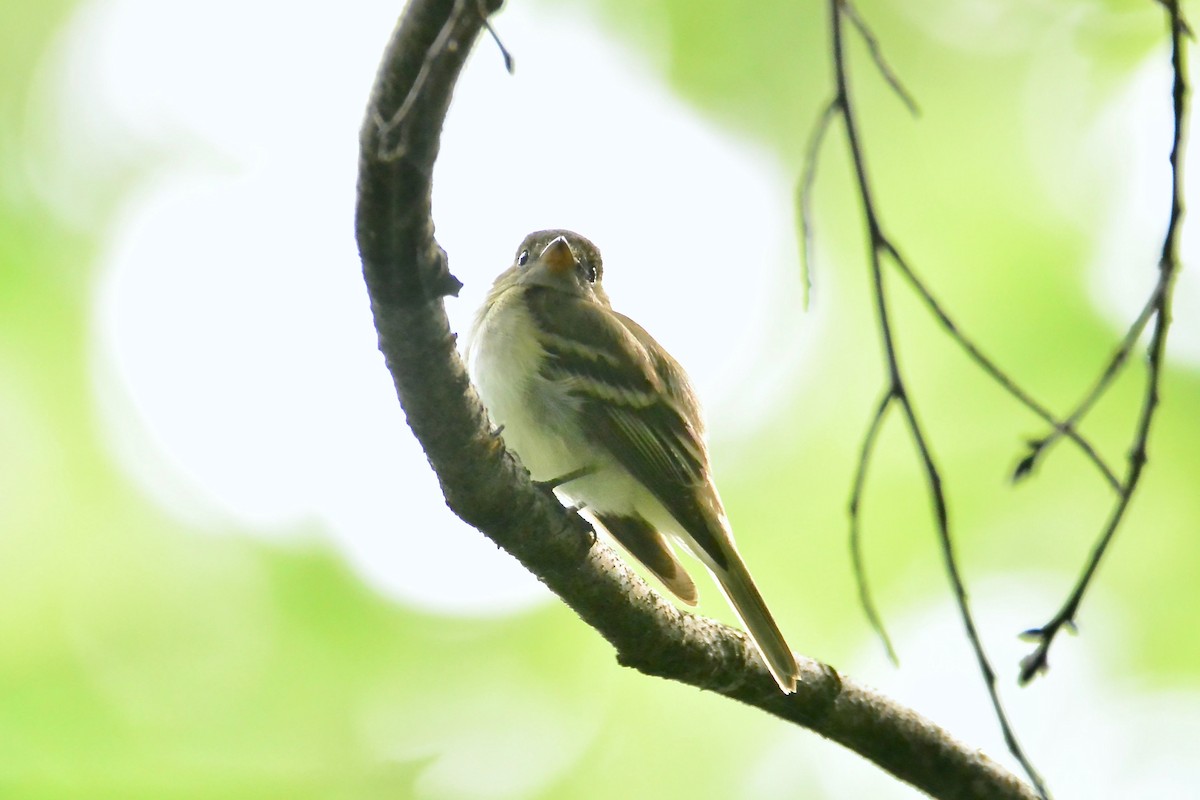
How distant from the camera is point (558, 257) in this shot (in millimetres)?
5234

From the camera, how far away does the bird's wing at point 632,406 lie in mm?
4441

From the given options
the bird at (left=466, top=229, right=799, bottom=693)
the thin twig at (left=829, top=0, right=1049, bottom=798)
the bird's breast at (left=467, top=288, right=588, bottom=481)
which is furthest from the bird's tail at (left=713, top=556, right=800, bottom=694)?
the thin twig at (left=829, top=0, right=1049, bottom=798)

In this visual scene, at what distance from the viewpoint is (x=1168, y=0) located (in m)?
2.15

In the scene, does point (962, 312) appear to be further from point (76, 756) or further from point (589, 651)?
point (76, 756)

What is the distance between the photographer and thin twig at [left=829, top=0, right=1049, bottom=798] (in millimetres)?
2020

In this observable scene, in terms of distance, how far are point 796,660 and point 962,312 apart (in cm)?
296

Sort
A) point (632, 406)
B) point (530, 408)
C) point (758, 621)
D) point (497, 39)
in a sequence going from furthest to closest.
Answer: point (632, 406)
point (530, 408)
point (758, 621)
point (497, 39)

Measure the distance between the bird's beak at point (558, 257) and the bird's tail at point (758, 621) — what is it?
4.97ft

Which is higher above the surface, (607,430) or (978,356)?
(607,430)

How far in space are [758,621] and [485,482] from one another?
1255mm

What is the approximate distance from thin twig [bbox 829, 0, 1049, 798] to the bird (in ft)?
6.31

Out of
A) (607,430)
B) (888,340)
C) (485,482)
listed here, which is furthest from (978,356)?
(607,430)

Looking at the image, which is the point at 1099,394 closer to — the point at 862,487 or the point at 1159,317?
the point at 1159,317

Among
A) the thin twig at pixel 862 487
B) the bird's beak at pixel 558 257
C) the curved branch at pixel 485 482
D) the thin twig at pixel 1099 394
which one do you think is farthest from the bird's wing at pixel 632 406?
the thin twig at pixel 1099 394
